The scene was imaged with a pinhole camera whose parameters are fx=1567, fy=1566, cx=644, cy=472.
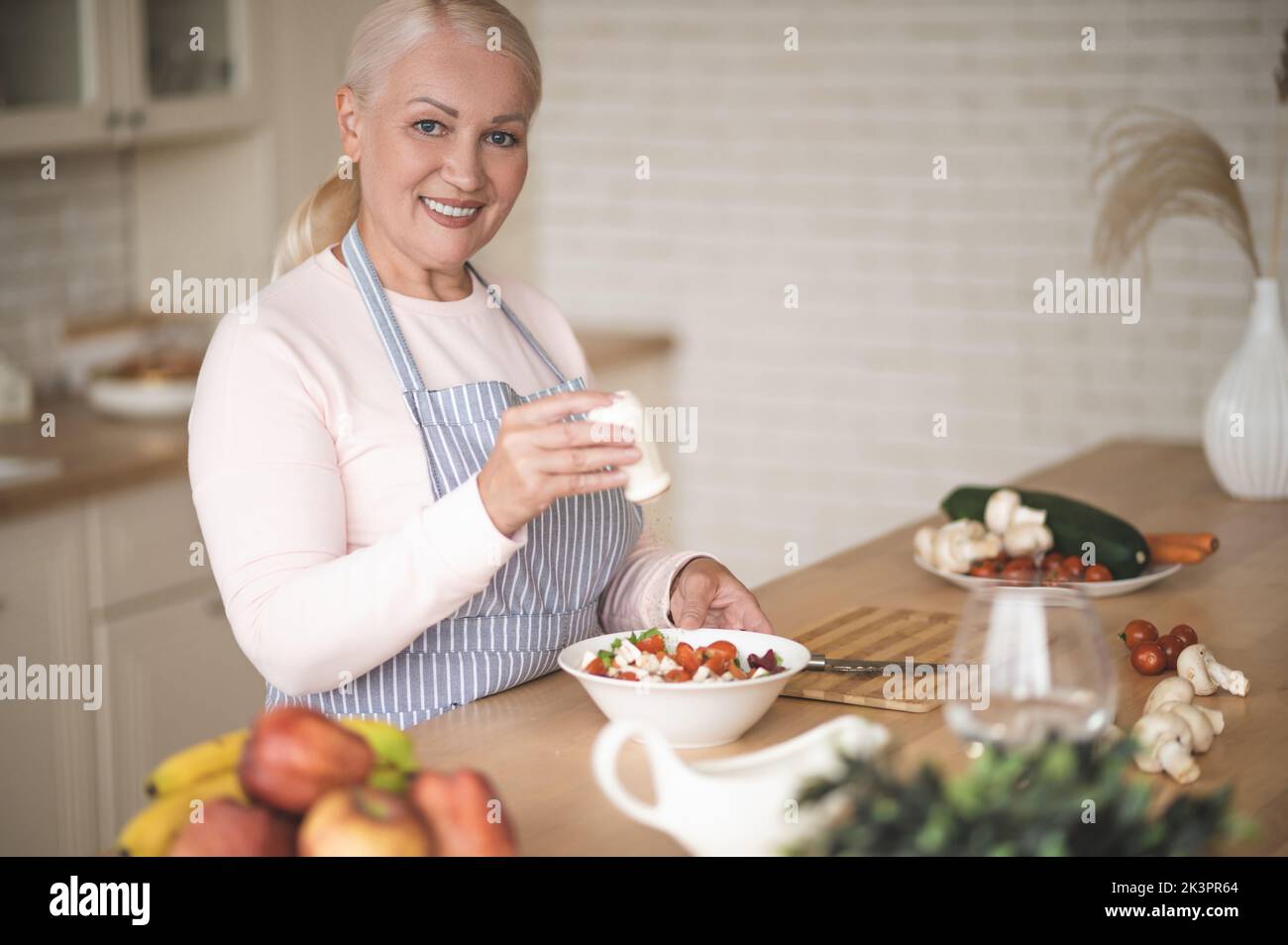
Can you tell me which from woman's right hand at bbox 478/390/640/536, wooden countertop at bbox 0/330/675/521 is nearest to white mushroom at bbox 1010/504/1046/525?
woman's right hand at bbox 478/390/640/536

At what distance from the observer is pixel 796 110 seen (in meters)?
4.37

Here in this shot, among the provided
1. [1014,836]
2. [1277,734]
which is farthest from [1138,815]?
[1277,734]

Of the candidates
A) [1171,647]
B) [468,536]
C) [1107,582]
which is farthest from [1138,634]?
[468,536]

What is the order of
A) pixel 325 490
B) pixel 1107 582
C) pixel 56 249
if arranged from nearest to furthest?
pixel 325 490 < pixel 1107 582 < pixel 56 249

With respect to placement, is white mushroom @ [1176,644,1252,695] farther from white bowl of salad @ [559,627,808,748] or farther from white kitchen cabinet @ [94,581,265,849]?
white kitchen cabinet @ [94,581,265,849]

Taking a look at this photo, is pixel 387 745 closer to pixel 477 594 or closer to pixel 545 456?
pixel 545 456

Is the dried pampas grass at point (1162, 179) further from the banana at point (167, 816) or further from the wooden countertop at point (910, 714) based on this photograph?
the banana at point (167, 816)

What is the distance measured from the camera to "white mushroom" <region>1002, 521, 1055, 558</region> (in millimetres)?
2279

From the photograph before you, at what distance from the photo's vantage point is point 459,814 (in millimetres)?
1089

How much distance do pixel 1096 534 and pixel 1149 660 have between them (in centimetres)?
45

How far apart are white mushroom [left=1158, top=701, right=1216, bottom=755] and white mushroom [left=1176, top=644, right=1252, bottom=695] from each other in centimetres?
20

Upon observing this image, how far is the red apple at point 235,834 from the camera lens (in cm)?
108

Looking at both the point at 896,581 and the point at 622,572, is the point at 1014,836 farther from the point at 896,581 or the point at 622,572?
the point at 896,581
